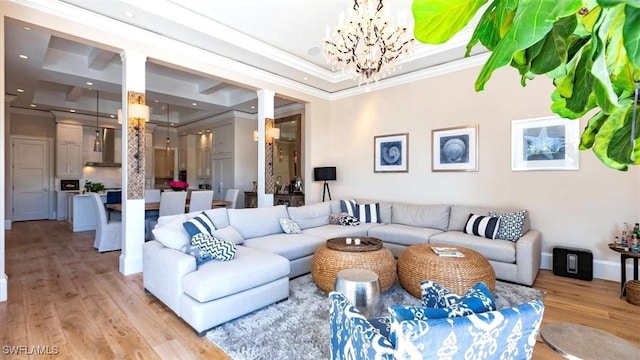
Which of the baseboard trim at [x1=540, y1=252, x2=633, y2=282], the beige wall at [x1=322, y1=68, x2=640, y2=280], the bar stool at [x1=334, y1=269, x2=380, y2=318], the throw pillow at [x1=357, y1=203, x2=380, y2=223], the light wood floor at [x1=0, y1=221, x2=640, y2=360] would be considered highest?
the beige wall at [x1=322, y1=68, x2=640, y2=280]

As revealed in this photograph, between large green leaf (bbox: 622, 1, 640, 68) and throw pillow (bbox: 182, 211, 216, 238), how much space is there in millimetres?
3150

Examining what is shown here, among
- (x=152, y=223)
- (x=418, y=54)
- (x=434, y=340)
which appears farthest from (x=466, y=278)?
(x=152, y=223)

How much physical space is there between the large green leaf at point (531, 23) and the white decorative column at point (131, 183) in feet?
13.9

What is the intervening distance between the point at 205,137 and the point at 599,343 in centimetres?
961

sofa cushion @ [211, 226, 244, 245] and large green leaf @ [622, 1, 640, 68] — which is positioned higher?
large green leaf @ [622, 1, 640, 68]

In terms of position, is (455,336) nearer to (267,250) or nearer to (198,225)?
(267,250)

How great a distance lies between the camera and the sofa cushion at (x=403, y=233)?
3991 mm

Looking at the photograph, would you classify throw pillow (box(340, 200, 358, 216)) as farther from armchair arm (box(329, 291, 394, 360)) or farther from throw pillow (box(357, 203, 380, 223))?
armchair arm (box(329, 291, 394, 360))

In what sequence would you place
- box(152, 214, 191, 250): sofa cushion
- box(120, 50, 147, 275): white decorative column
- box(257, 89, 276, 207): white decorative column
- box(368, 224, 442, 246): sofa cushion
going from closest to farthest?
box(152, 214, 191, 250): sofa cushion, box(120, 50, 147, 275): white decorative column, box(368, 224, 442, 246): sofa cushion, box(257, 89, 276, 207): white decorative column

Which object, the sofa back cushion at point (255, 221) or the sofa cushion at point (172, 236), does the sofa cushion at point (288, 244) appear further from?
the sofa cushion at point (172, 236)

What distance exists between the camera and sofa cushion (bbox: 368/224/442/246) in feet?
13.1

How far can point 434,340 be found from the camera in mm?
892

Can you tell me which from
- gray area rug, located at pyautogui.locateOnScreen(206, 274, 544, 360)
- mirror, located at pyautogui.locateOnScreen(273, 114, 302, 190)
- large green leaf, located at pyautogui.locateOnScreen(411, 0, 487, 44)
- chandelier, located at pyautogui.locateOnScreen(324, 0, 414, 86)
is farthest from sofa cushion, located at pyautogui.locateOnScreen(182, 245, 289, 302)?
mirror, located at pyautogui.locateOnScreen(273, 114, 302, 190)

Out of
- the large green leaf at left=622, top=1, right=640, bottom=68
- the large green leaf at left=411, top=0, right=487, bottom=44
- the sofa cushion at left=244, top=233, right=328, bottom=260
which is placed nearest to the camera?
the large green leaf at left=622, top=1, right=640, bottom=68
